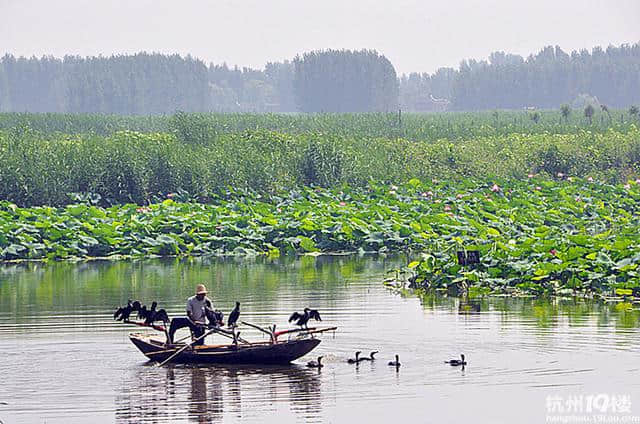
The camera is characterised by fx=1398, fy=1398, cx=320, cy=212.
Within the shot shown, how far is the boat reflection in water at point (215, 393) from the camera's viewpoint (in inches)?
553

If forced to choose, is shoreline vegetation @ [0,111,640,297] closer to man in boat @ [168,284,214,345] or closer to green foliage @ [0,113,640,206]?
green foliage @ [0,113,640,206]

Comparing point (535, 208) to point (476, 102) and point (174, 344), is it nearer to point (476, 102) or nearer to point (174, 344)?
point (174, 344)

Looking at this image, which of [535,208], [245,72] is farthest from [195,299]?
[245,72]

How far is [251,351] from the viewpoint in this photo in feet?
54.3

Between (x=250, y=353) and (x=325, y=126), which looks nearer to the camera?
(x=250, y=353)

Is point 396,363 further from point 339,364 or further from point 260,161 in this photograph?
point 260,161

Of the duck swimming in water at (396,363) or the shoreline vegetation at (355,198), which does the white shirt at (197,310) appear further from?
the shoreline vegetation at (355,198)

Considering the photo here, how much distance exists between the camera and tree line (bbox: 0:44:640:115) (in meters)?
127

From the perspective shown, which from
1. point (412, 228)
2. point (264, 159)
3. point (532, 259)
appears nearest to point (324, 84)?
point (264, 159)

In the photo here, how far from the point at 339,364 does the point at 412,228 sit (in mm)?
15853

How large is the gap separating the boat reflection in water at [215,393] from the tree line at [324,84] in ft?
349

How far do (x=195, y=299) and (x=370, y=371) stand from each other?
2.59 meters

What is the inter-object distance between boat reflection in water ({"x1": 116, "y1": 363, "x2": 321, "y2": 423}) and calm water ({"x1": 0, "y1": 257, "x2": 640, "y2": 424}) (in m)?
0.02

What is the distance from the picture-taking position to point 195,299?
17.3 meters
